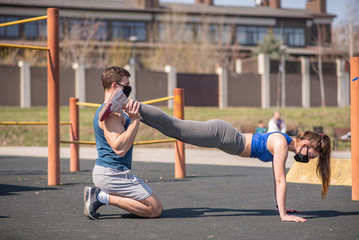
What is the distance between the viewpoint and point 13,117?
2412 centimetres

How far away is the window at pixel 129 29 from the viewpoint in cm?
4706

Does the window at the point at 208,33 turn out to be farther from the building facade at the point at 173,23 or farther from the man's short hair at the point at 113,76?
the man's short hair at the point at 113,76

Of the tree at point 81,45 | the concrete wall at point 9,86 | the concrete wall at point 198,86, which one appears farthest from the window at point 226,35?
the concrete wall at point 9,86

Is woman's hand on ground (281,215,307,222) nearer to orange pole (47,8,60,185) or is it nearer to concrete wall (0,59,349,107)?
orange pole (47,8,60,185)

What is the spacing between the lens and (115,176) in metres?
4.88

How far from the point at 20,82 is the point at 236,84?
47.1 feet

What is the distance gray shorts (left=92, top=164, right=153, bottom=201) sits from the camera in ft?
16.0

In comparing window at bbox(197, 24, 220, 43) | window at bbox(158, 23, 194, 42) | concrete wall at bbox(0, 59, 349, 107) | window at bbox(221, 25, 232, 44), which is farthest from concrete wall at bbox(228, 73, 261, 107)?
window at bbox(221, 25, 232, 44)

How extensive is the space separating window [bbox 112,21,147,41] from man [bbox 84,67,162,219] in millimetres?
42458

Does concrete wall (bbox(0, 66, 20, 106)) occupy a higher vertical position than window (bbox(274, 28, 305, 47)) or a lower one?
lower

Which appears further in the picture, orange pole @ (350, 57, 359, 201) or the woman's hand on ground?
orange pole @ (350, 57, 359, 201)

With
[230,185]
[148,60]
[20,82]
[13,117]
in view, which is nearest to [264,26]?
[148,60]

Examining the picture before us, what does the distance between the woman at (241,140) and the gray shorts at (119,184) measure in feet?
2.01

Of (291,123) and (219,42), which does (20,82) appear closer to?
(291,123)
